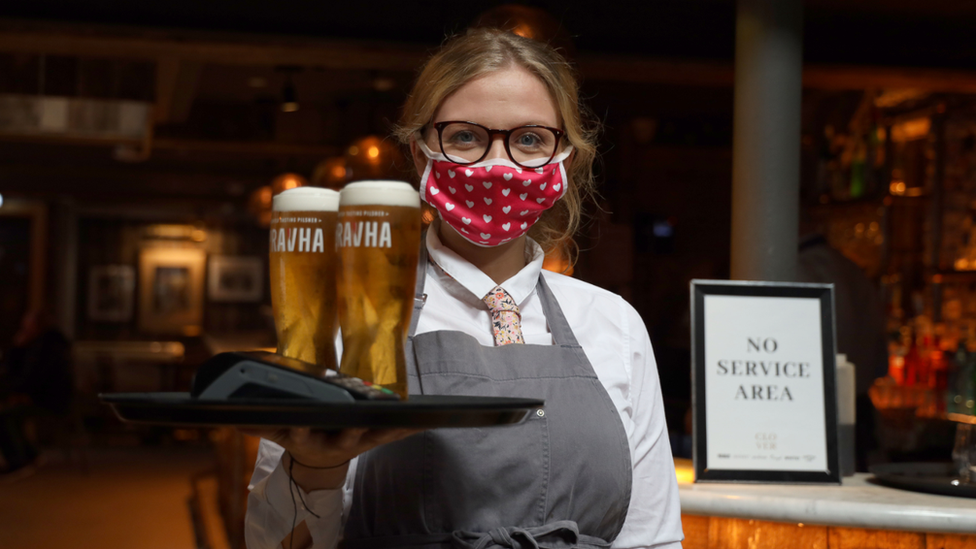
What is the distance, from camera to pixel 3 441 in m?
7.50

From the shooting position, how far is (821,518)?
1.74 meters

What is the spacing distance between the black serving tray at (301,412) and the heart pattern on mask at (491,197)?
0.42 meters

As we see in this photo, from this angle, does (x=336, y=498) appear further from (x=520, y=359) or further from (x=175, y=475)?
(x=175, y=475)

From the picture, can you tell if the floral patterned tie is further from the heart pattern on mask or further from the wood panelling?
the wood panelling

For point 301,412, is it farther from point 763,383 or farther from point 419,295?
point 763,383

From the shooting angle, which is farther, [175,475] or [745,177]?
[175,475]

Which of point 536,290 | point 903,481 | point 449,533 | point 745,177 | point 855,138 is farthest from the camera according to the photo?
point 855,138

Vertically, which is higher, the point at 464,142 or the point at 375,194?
the point at 464,142

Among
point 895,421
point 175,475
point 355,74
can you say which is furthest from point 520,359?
point 175,475

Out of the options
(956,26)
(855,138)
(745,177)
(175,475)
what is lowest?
(175,475)

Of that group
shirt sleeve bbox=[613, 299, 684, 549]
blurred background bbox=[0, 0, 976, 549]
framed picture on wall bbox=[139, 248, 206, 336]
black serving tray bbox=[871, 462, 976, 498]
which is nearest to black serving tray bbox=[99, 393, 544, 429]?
shirt sleeve bbox=[613, 299, 684, 549]

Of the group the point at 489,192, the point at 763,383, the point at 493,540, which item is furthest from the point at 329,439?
the point at 763,383

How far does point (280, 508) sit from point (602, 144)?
2899mm

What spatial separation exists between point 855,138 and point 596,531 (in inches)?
184
